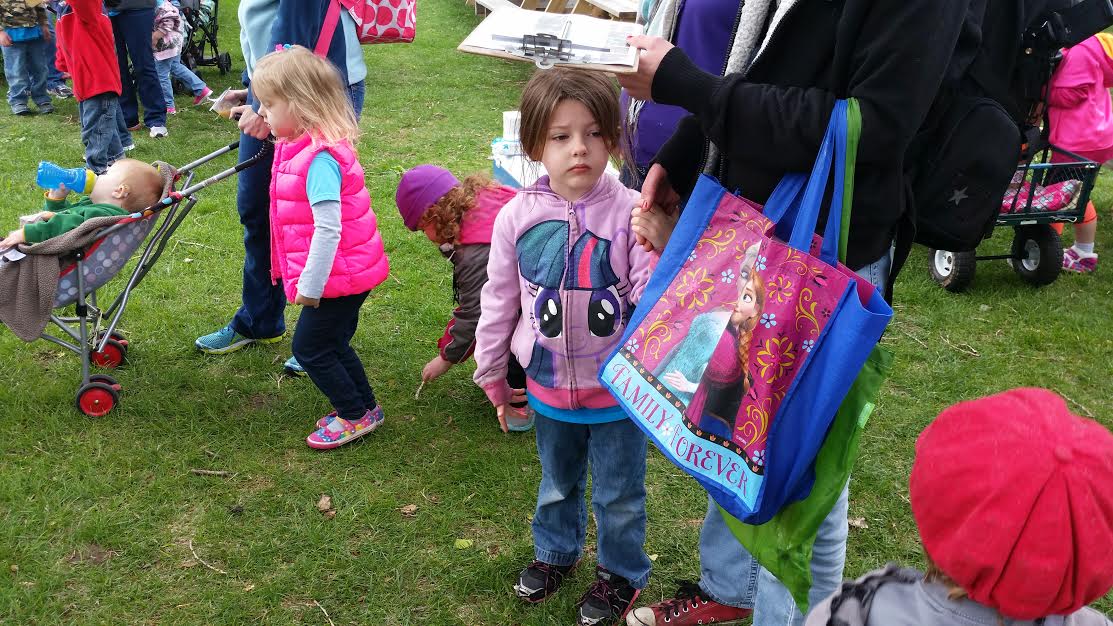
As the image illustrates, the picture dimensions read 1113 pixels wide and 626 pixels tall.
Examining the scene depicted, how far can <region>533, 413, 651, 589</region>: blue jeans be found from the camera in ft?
8.68

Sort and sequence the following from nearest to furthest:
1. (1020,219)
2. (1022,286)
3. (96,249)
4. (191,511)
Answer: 1. (191,511)
2. (96,249)
3. (1020,219)
4. (1022,286)

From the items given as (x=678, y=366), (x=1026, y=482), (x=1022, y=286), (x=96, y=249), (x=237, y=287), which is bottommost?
(x=237, y=287)

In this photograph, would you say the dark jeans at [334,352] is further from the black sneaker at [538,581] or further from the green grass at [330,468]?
the black sneaker at [538,581]

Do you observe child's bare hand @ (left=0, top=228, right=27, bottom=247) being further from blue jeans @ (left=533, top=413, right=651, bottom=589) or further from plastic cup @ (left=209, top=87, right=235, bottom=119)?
blue jeans @ (left=533, top=413, right=651, bottom=589)

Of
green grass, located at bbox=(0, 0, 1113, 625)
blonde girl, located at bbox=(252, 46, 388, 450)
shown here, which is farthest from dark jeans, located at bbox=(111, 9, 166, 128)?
blonde girl, located at bbox=(252, 46, 388, 450)

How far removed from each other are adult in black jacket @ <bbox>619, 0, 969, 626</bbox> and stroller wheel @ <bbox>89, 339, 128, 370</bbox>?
320 cm

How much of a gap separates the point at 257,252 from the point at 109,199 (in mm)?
650

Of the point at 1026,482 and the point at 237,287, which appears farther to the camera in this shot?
the point at 237,287

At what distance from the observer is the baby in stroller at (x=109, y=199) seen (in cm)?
364

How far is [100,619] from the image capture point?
2.86 m

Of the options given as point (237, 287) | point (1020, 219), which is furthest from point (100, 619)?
point (1020, 219)

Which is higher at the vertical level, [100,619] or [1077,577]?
[1077,577]

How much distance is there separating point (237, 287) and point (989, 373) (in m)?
3.89

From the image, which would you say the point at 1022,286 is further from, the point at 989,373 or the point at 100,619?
the point at 100,619
